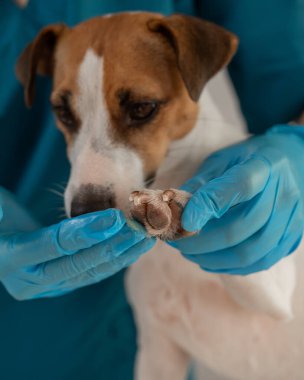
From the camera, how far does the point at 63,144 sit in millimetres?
1496

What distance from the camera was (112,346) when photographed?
5.47ft

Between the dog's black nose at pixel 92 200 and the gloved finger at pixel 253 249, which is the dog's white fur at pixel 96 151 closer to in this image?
the dog's black nose at pixel 92 200

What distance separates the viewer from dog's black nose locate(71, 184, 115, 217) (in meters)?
0.99

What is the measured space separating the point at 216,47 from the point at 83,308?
0.98 m

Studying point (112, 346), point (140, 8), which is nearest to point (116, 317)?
point (112, 346)

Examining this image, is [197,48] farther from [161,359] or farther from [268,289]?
[161,359]

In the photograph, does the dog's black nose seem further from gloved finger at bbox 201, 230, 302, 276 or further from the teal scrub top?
the teal scrub top

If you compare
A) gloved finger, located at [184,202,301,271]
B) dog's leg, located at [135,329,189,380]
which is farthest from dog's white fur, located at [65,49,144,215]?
dog's leg, located at [135,329,189,380]

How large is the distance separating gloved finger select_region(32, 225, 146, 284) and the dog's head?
127 mm

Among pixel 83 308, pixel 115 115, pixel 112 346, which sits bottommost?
pixel 112 346

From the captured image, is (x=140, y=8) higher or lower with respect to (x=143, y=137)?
higher

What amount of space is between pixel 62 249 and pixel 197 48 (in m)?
0.61

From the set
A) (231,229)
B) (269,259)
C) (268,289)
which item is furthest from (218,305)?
(231,229)

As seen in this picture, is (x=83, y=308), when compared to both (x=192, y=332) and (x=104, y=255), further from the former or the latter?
(x=104, y=255)
